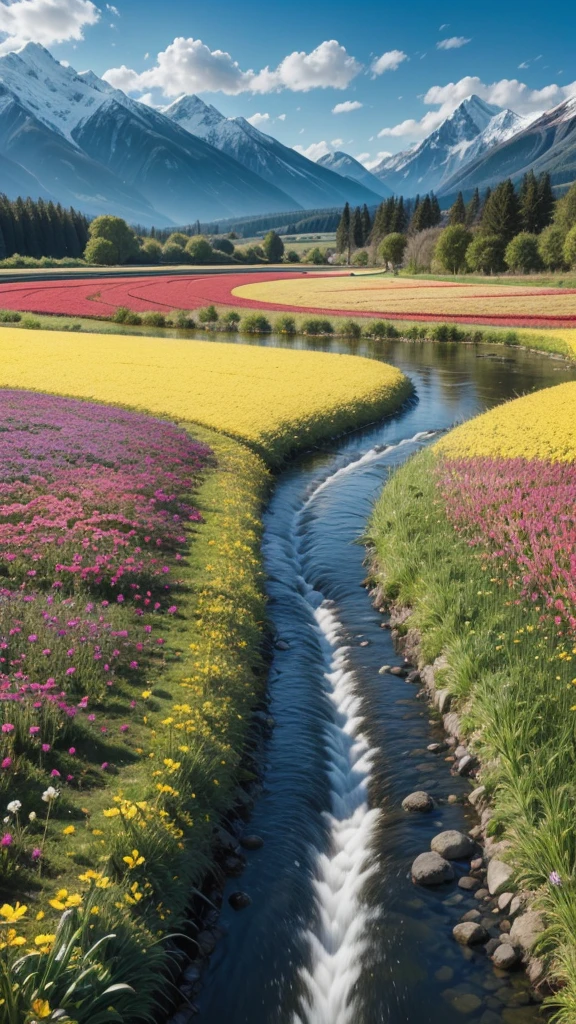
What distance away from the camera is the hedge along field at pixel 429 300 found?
71062mm

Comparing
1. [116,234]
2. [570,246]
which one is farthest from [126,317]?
[116,234]

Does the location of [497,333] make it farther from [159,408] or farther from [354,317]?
[159,408]

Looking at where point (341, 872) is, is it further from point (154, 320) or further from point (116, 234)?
point (116, 234)

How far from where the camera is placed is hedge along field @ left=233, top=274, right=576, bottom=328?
7106 cm

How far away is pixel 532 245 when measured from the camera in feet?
388

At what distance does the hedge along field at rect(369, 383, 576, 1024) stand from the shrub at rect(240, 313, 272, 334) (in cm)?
4711

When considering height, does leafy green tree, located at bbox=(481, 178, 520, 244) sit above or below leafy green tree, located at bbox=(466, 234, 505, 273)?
above

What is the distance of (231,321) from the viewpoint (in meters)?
70.7

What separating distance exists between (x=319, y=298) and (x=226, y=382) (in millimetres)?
60557

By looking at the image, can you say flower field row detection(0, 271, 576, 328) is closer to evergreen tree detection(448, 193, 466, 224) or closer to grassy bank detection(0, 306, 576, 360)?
grassy bank detection(0, 306, 576, 360)

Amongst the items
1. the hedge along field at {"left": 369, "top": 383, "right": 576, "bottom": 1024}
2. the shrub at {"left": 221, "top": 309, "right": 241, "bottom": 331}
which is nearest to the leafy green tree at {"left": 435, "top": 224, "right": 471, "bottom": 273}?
the shrub at {"left": 221, "top": 309, "right": 241, "bottom": 331}

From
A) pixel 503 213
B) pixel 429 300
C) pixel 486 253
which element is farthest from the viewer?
pixel 486 253

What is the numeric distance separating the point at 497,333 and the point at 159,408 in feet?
136

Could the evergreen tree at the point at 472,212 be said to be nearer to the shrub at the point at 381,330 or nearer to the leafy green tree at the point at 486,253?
the leafy green tree at the point at 486,253
